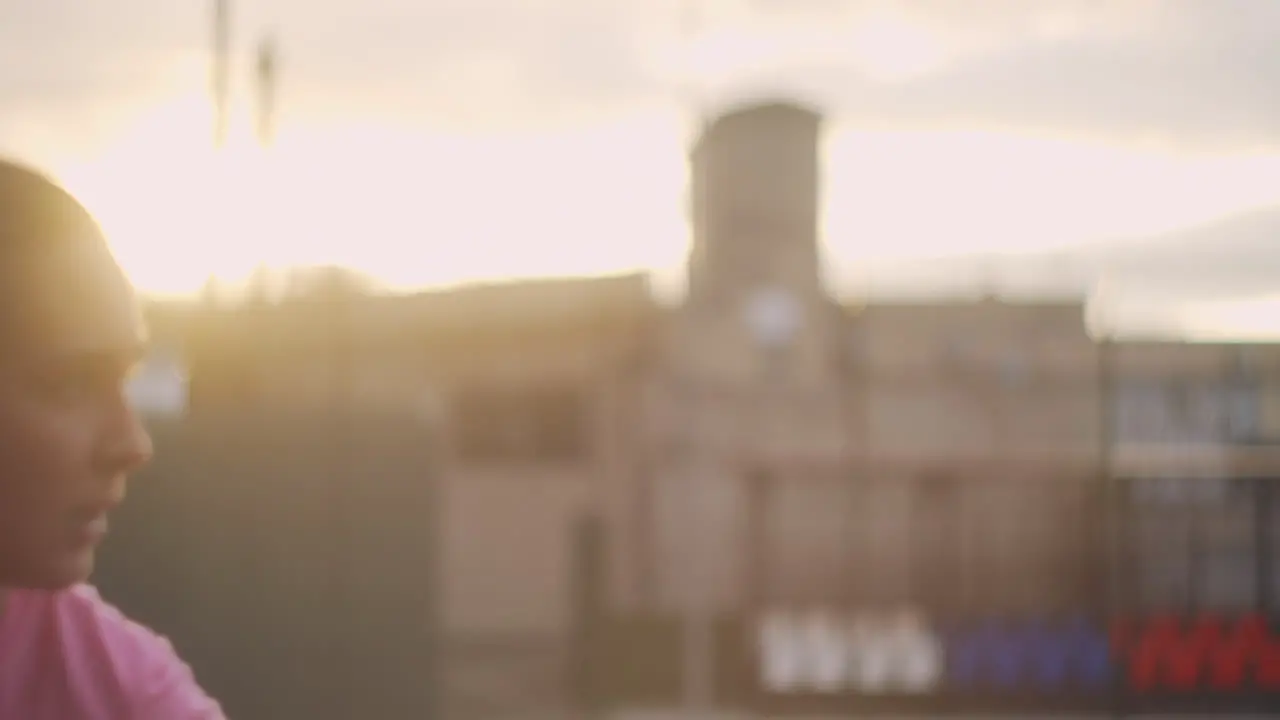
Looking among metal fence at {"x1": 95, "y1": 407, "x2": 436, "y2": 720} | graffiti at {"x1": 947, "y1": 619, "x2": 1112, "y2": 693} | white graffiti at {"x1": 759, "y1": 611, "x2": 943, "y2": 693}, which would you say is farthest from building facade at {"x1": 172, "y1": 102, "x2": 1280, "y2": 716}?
metal fence at {"x1": 95, "y1": 407, "x2": 436, "y2": 720}

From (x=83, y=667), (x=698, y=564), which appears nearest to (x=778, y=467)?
(x=698, y=564)

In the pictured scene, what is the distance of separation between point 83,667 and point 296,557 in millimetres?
4382

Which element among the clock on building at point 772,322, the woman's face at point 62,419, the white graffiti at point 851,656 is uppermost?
the clock on building at point 772,322

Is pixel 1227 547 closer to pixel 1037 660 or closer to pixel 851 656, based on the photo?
pixel 1037 660

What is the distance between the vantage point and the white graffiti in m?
16.4

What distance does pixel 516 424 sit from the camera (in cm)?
2169

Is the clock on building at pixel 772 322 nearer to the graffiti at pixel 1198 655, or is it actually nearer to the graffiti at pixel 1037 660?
the graffiti at pixel 1037 660

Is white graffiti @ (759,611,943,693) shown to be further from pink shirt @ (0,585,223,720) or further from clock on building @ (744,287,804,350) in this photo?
pink shirt @ (0,585,223,720)

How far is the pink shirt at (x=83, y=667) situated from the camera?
1.03 metres

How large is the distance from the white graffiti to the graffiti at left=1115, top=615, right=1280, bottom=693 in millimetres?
1767

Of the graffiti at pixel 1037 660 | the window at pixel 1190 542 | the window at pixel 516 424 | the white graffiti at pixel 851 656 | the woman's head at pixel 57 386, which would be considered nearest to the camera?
the woman's head at pixel 57 386

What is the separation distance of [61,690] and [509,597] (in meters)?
20.3

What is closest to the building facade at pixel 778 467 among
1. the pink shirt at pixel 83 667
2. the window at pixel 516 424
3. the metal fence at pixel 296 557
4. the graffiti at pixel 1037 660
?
the window at pixel 516 424

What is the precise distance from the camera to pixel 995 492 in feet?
67.7
